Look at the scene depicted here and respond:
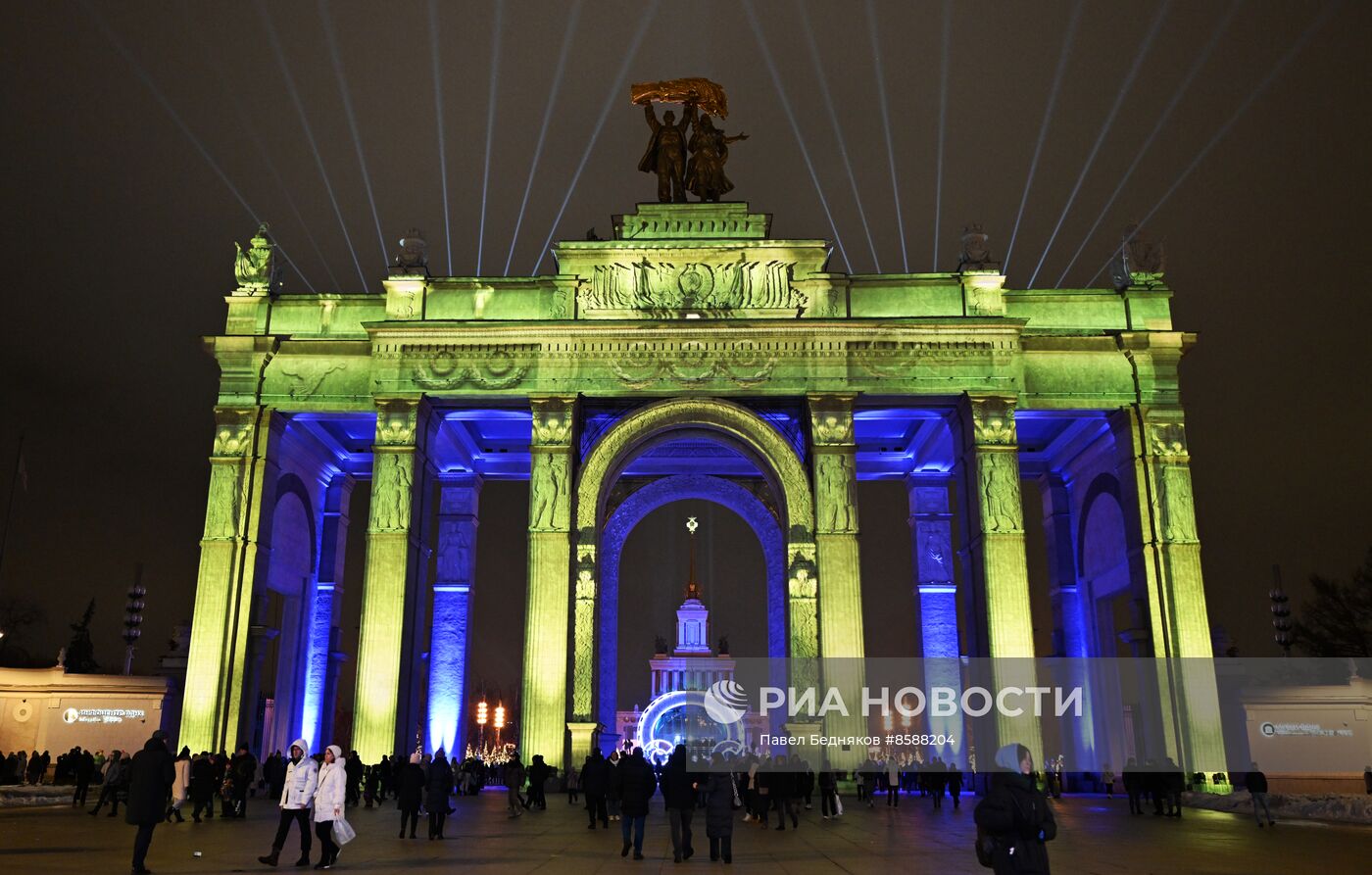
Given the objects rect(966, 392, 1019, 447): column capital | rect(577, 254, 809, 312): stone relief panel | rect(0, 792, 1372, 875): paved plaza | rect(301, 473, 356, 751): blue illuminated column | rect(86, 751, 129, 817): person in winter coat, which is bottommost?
rect(0, 792, 1372, 875): paved plaza

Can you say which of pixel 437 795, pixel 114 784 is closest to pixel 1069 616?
pixel 437 795

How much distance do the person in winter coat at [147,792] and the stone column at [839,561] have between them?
19.0 m

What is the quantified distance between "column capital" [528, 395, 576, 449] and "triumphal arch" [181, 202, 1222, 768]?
2.9 inches

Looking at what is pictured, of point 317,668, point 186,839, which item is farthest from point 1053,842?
point 317,668

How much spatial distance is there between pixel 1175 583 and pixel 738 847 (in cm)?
1892

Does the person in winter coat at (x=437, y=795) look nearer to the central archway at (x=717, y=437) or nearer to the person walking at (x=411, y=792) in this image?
the person walking at (x=411, y=792)

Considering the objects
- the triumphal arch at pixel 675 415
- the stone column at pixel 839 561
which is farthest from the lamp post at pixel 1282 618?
the stone column at pixel 839 561

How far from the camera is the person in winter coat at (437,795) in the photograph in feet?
53.3

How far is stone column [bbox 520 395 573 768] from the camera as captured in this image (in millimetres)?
28562

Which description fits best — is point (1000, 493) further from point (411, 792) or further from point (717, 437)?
point (411, 792)

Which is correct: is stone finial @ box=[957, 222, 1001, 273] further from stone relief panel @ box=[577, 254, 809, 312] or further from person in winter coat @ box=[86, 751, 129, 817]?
person in winter coat @ box=[86, 751, 129, 817]

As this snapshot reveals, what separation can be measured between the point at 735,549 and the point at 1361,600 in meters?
30.3

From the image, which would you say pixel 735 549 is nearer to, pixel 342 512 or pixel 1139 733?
pixel 342 512

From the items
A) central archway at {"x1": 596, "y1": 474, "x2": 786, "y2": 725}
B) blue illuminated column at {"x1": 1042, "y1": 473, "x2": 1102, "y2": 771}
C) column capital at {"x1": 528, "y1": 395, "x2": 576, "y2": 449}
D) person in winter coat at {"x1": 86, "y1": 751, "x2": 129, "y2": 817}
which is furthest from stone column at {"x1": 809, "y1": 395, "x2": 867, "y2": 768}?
person in winter coat at {"x1": 86, "y1": 751, "x2": 129, "y2": 817}
